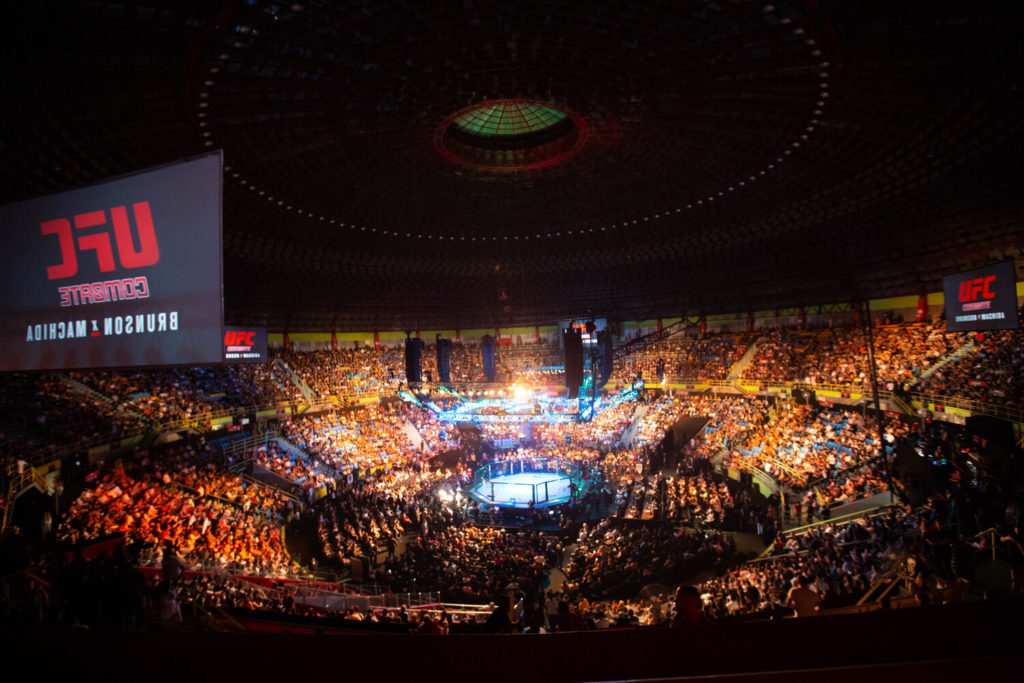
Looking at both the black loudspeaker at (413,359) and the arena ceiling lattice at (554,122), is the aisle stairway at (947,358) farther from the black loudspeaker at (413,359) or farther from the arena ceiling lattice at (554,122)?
the black loudspeaker at (413,359)

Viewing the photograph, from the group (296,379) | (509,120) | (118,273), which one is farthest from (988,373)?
(296,379)

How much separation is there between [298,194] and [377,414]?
53.3 feet

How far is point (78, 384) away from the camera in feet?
65.4

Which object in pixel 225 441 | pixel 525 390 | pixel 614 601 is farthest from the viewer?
pixel 525 390

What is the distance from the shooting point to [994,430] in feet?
43.3

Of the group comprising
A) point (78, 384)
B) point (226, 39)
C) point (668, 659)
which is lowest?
point (668, 659)

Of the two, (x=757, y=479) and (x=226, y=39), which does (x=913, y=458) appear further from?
(x=226, y=39)

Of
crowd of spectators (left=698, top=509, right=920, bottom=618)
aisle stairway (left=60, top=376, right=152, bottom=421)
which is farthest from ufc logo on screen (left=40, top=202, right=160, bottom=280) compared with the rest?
aisle stairway (left=60, top=376, right=152, bottom=421)

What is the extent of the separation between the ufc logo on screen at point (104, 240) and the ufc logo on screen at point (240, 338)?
18.6 meters

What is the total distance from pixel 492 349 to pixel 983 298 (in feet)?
69.9

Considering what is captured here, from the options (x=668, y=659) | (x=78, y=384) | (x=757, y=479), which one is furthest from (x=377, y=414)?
(x=668, y=659)

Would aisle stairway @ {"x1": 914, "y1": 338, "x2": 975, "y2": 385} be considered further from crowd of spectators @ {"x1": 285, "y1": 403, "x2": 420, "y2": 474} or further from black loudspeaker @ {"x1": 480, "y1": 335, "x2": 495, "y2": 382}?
crowd of spectators @ {"x1": 285, "y1": 403, "x2": 420, "y2": 474}

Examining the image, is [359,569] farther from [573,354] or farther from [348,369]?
[348,369]

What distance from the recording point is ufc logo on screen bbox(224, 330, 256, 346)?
23.0 metres
